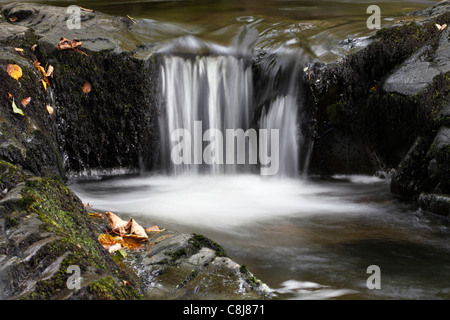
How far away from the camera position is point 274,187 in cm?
664

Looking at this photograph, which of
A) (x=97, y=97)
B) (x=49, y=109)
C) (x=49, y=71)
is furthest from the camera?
(x=97, y=97)

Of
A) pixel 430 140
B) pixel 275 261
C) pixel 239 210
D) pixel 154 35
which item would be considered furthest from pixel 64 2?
pixel 275 261

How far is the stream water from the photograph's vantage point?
3809mm

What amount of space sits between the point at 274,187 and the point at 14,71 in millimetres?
3243

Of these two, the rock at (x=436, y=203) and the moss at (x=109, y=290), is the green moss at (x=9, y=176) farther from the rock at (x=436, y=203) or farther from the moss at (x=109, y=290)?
the rock at (x=436, y=203)

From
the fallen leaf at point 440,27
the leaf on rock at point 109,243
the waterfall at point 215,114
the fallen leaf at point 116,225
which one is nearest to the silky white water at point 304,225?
the waterfall at point 215,114

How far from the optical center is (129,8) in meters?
9.45

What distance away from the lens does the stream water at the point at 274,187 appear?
3.81 meters

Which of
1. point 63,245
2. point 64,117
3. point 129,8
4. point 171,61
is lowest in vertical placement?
point 63,245

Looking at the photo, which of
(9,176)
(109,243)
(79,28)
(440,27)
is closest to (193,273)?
(109,243)

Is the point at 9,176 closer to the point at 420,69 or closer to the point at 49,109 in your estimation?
the point at 49,109

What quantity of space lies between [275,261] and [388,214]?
5.97ft

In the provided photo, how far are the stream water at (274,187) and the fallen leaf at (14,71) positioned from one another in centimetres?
144

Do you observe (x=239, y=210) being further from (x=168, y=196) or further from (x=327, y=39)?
(x=327, y=39)
